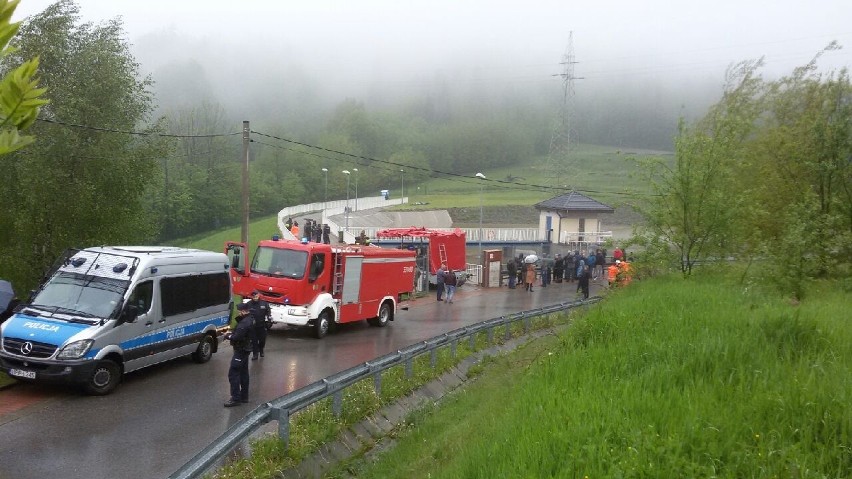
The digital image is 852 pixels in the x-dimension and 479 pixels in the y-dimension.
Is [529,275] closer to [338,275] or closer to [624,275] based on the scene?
[624,275]

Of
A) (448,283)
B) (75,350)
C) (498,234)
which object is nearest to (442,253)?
(448,283)

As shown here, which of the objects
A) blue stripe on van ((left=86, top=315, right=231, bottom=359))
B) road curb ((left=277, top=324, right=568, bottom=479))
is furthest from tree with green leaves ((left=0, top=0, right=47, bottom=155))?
blue stripe on van ((left=86, top=315, right=231, bottom=359))

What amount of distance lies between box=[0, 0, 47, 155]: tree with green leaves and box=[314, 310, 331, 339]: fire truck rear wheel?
1797cm

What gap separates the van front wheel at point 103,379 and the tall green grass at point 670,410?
5384 mm

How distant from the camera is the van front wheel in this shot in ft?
39.3

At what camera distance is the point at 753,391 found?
6359 millimetres

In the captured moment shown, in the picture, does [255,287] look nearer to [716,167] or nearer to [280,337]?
[280,337]

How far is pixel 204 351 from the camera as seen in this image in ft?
50.7

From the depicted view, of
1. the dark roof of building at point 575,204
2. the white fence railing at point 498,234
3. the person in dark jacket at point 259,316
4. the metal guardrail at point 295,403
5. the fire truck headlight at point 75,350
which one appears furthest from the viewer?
the dark roof of building at point 575,204

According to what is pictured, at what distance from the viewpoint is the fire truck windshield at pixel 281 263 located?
65.6 feet

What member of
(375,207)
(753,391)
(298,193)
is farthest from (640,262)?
(298,193)

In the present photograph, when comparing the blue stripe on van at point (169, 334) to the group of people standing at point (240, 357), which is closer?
the group of people standing at point (240, 357)

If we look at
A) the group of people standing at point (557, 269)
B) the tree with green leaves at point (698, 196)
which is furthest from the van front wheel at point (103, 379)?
the group of people standing at point (557, 269)

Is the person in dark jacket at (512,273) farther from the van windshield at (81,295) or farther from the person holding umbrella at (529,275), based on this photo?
the van windshield at (81,295)
